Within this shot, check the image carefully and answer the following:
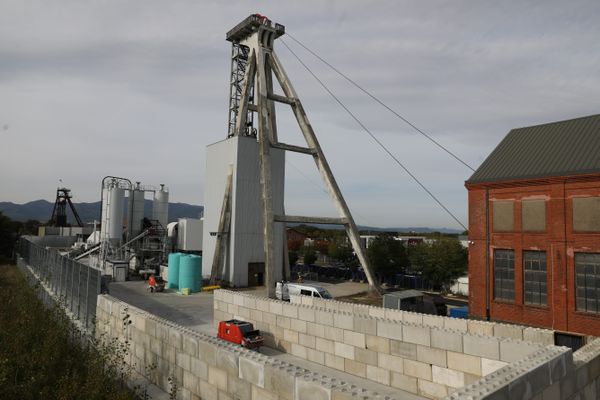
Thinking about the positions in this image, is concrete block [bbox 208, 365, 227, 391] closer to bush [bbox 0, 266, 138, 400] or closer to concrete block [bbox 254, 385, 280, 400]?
concrete block [bbox 254, 385, 280, 400]

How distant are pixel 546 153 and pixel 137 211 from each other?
1642 inches

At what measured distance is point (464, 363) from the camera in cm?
1109

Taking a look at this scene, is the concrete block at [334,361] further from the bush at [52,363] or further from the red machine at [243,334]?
the bush at [52,363]

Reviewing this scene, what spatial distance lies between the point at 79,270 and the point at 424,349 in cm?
1480

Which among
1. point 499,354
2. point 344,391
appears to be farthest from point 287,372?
point 499,354

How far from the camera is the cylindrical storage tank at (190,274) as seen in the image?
32.1 metres

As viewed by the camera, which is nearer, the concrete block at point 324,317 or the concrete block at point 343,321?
the concrete block at point 343,321

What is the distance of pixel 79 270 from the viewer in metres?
17.6

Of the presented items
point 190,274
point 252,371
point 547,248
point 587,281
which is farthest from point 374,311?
point 190,274

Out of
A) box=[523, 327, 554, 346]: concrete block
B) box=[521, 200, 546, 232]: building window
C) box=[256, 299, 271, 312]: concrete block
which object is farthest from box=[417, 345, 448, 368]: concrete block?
box=[521, 200, 546, 232]: building window

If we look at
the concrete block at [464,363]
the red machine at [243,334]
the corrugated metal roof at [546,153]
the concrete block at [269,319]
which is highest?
the corrugated metal roof at [546,153]

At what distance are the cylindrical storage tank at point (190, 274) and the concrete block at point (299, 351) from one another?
18133mm

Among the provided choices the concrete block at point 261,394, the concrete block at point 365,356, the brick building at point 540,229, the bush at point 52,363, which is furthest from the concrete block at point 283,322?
the brick building at point 540,229

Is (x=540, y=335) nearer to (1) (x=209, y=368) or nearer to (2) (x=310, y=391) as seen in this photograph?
(2) (x=310, y=391)
